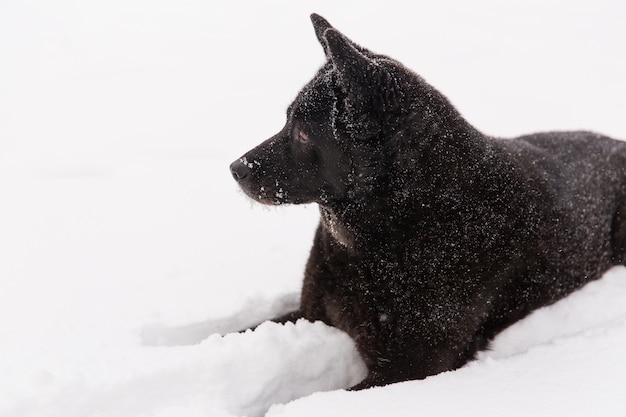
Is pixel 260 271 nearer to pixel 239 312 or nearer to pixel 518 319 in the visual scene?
pixel 239 312

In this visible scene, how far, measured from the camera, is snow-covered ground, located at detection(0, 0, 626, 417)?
301cm

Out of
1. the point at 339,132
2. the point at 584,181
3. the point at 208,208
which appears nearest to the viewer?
the point at 339,132

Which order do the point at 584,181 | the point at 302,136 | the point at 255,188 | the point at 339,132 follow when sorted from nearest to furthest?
the point at 339,132 → the point at 302,136 → the point at 255,188 → the point at 584,181

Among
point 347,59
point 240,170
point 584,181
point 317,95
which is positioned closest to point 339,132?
point 317,95

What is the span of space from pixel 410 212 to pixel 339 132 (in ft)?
1.90

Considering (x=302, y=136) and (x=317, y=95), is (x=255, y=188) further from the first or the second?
(x=317, y=95)

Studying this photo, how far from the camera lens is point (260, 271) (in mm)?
4434

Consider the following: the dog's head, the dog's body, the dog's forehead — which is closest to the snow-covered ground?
the dog's body

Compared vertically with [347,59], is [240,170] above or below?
below

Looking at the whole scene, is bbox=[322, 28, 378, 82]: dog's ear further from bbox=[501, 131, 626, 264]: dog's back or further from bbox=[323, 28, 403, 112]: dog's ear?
bbox=[501, 131, 626, 264]: dog's back

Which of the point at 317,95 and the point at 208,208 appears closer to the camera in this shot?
the point at 317,95

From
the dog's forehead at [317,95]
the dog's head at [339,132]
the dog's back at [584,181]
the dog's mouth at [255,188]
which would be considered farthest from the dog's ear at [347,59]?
the dog's back at [584,181]

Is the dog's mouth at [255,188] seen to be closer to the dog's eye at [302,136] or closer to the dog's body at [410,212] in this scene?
the dog's body at [410,212]

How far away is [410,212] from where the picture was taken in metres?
3.31
